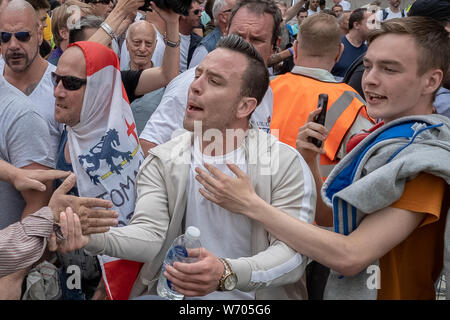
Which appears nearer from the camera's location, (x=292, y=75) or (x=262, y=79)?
(x=262, y=79)

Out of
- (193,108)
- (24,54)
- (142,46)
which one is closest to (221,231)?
(193,108)

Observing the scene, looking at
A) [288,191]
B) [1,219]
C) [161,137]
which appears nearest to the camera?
[288,191]

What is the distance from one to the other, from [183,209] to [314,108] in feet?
5.09

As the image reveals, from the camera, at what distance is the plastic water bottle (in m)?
2.11

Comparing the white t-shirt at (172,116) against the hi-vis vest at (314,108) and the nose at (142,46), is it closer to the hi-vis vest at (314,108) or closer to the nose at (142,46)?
the hi-vis vest at (314,108)

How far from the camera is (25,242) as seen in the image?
215cm

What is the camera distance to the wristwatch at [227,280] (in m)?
2.06
